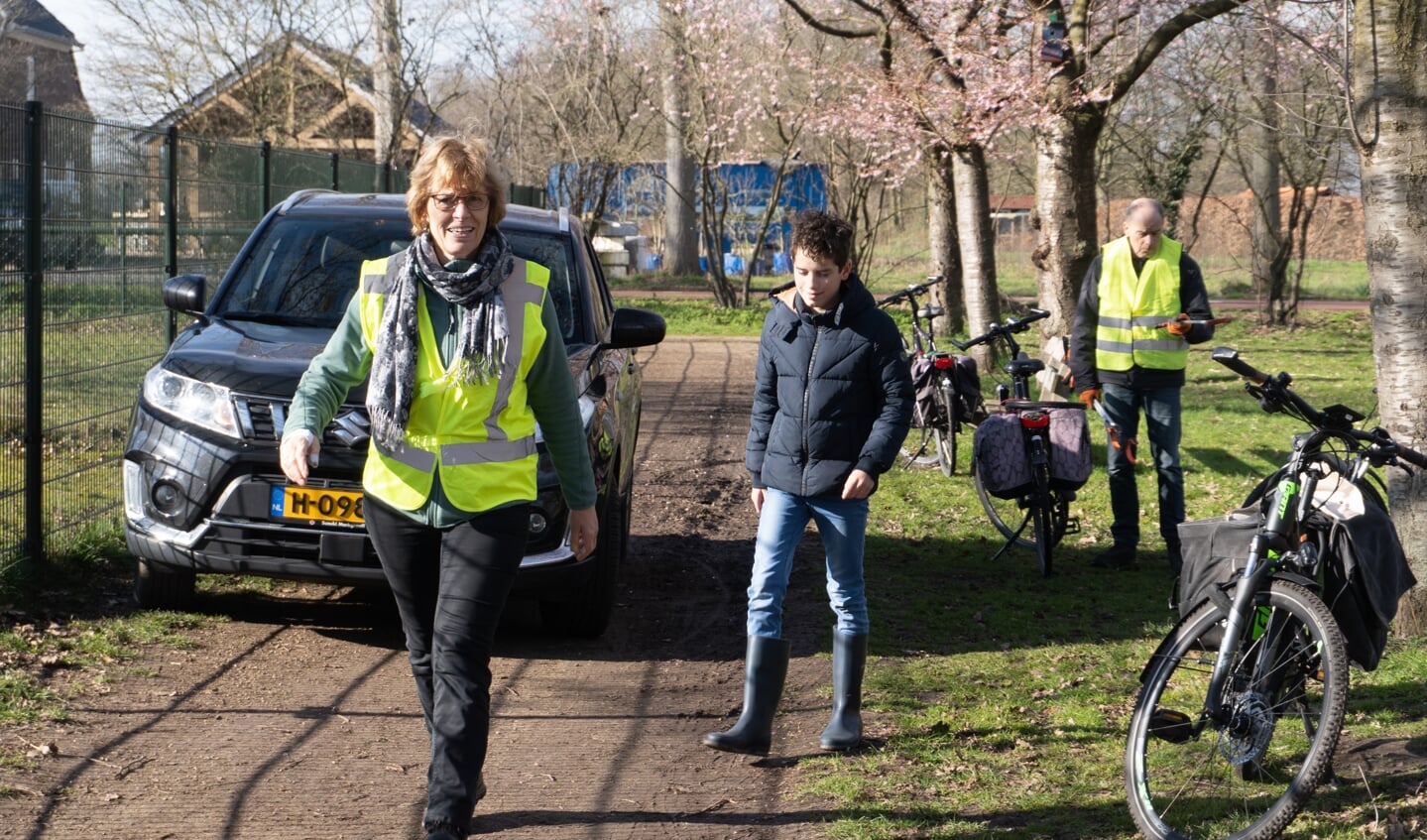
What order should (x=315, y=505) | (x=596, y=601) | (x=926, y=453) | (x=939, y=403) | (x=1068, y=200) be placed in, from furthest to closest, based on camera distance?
(x=1068, y=200) → (x=926, y=453) → (x=939, y=403) → (x=596, y=601) → (x=315, y=505)

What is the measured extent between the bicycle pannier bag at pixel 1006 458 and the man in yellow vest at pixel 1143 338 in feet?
1.59

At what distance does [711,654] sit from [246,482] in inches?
80.9

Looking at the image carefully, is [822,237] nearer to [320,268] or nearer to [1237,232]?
[320,268]

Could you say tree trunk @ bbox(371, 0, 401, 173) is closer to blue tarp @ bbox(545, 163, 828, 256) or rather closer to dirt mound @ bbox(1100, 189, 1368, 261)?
blue tarp @ bbox(545, 163, 828, 256)

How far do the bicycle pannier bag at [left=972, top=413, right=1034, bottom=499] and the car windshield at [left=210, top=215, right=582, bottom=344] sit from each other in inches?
100

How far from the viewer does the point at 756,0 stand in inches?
1105

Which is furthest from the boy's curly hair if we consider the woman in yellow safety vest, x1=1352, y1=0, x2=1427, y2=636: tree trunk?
x1=1352, y1=0, x2=1427, y2=636: tree trunk

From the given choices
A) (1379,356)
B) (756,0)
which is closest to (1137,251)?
(1379,356)

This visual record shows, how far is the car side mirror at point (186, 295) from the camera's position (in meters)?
7.16

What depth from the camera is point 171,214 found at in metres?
9.18

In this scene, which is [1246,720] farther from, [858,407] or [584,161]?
[584,161]

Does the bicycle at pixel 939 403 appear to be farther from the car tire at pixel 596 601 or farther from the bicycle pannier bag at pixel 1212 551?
the bicycle pannier bag at pixel 1212 551

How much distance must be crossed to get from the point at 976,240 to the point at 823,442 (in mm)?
13400

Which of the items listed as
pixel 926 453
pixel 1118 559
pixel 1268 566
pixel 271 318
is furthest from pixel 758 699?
pixel 926 453
